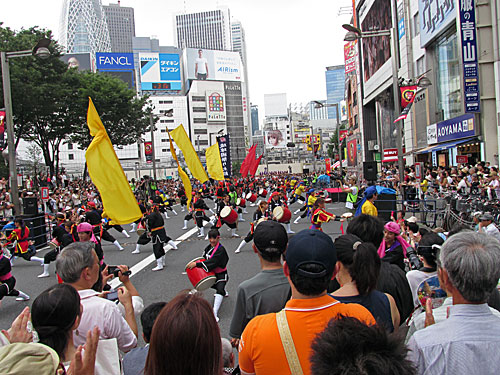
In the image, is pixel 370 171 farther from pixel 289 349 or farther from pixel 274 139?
pixel 274 139

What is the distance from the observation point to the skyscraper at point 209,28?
6388 inches

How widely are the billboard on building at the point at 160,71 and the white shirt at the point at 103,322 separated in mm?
92987

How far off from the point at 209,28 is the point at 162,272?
167233mm

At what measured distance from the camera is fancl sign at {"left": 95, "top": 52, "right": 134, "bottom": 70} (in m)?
80.3

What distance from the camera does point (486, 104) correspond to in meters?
18.8

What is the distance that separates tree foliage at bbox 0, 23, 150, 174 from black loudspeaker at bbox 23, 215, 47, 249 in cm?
1302

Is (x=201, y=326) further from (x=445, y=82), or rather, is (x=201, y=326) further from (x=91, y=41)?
(x=91, y=41)

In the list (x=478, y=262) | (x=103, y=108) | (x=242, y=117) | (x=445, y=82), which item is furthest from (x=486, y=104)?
(x=242, y=117)

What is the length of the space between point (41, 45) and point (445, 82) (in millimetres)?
21072

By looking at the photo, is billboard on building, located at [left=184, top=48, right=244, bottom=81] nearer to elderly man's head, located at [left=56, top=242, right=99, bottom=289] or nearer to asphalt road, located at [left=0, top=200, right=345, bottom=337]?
asphalt road, located at [left=0, top=200, right=345, bottom=337]

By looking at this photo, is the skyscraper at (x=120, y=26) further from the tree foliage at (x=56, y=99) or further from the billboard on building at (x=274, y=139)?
the tree foliage at (x=56, y=99)

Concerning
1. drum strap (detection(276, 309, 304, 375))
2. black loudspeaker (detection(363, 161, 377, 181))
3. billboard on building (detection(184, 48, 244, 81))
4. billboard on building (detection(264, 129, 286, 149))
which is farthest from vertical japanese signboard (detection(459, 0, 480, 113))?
billboard on building (detection(264, 129, 286, 149))

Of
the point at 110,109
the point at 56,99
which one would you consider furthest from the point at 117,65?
the point at 56,99

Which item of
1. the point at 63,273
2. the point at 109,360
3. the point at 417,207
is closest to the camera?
the point at 109,360
